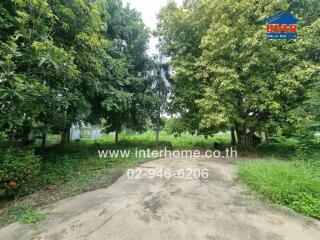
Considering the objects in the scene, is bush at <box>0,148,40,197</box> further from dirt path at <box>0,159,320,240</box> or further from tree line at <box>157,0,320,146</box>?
tree line at <box>157,0,320,146</box>

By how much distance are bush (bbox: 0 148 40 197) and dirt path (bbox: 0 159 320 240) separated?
860 millimetres

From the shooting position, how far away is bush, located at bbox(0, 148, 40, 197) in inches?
132

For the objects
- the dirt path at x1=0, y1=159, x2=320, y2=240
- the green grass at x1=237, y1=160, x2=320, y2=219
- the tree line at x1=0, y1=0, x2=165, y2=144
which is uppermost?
the tree line at x1=0, y1=0, x2=165, y2=144

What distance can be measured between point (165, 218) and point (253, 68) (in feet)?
19.5

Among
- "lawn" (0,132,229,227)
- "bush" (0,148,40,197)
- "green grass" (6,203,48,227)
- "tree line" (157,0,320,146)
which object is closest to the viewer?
"green grass" (6,203,48,227)

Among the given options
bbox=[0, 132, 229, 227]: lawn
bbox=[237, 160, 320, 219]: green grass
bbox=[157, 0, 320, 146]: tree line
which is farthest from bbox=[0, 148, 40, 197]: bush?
bbox=[157, 0, 320, 146]: tree line

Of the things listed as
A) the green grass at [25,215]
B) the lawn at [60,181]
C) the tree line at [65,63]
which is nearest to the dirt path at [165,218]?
the green grass at [25,215]

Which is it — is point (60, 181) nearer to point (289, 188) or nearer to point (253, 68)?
point (289, 188)

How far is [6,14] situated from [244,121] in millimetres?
6877

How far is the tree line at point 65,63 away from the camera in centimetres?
308

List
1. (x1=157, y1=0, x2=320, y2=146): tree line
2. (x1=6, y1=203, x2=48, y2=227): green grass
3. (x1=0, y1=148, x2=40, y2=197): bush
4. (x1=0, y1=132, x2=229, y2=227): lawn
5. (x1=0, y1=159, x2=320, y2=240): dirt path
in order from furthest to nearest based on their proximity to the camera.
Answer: (x1=157, y1=0, x2=320, y2=146): tree line, (x1=0, y1=148, x2=40, y2=197): bush, (x1=0, y1=132, x2=229, y2=227): lawn, (x1=6, y1=203, x2=48, y2=227): green grass, (x1=0, y1=159, x2=320, y2=240): dirt path

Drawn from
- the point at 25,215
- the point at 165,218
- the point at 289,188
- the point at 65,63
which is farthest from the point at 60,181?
the point at 289,188

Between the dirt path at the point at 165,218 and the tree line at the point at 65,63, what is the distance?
1.72 meters

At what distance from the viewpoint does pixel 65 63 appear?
11.2 ft
